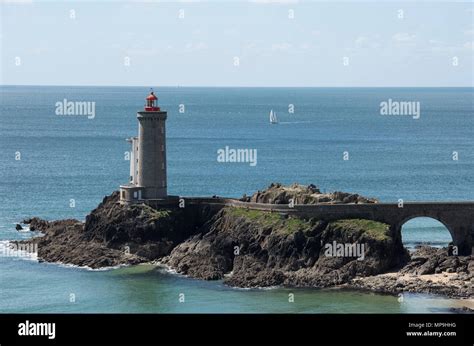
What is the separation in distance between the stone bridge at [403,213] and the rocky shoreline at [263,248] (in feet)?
2.14

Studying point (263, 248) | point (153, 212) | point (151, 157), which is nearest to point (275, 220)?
point (263, 248)

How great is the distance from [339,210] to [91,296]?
54.1ft

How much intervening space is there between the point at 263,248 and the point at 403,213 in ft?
30.2

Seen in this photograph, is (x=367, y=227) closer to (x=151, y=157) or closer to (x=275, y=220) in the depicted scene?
(x=275, y=220)

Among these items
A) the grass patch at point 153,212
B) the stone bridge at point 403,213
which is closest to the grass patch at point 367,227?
the stone bridge at point 403,213

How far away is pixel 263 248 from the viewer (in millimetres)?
74625

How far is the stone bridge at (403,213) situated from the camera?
75562 mm

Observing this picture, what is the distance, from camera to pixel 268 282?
71312 millimetres

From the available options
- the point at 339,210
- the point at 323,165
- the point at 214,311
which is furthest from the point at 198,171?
the point at 214,311

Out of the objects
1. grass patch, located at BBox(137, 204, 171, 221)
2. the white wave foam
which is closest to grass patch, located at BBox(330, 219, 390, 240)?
grass patch, located at BBox(137, 204, 171, 221)

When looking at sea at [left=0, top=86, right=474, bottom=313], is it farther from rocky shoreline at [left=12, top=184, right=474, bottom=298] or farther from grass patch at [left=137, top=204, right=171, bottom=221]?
grass patch at [left=137, top=204, right=171, bottom=221]

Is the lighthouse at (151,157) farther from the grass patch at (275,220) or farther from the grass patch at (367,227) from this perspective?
the grass patch at (367,227)

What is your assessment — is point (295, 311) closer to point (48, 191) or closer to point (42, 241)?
point (42, 241)

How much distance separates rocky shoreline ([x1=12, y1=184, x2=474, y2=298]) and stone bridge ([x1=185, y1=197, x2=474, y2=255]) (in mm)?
653
